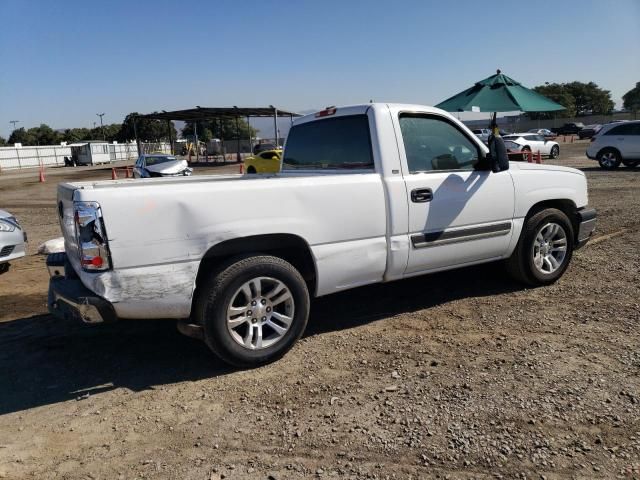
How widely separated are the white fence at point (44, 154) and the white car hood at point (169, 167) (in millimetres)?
40219

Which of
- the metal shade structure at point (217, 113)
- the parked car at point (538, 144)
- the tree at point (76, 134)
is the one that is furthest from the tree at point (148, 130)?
the parked car at point (538, 144)

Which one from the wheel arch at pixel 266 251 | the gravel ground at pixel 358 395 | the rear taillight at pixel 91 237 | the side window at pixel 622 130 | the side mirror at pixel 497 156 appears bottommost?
the gravel ground at pixel 358 395

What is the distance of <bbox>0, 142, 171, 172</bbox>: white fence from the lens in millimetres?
56531

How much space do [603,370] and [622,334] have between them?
2.52 ft

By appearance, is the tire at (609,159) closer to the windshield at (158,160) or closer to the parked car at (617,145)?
the parked car at (617,145)

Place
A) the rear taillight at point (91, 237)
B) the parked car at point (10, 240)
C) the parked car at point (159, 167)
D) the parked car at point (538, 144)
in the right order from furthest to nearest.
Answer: the parked car at point (538, 144) < the parked car at point (159, 167) < the parked car at point (10, 240) < the rear taillight at point (91, 237)

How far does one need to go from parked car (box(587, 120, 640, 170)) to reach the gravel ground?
15.0 metres

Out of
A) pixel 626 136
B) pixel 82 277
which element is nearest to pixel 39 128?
pixel 626 136

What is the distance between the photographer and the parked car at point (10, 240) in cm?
625

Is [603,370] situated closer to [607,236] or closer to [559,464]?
[559,464]

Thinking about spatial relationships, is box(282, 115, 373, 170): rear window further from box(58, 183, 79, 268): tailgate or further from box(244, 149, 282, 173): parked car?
box(244, 149, 282, 173): parked car

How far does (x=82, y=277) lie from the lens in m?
3.47

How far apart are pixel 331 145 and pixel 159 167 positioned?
16935 millimetres

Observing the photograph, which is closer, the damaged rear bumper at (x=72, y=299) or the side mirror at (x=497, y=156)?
the damaged rear bumper at (x=72, y=299)
